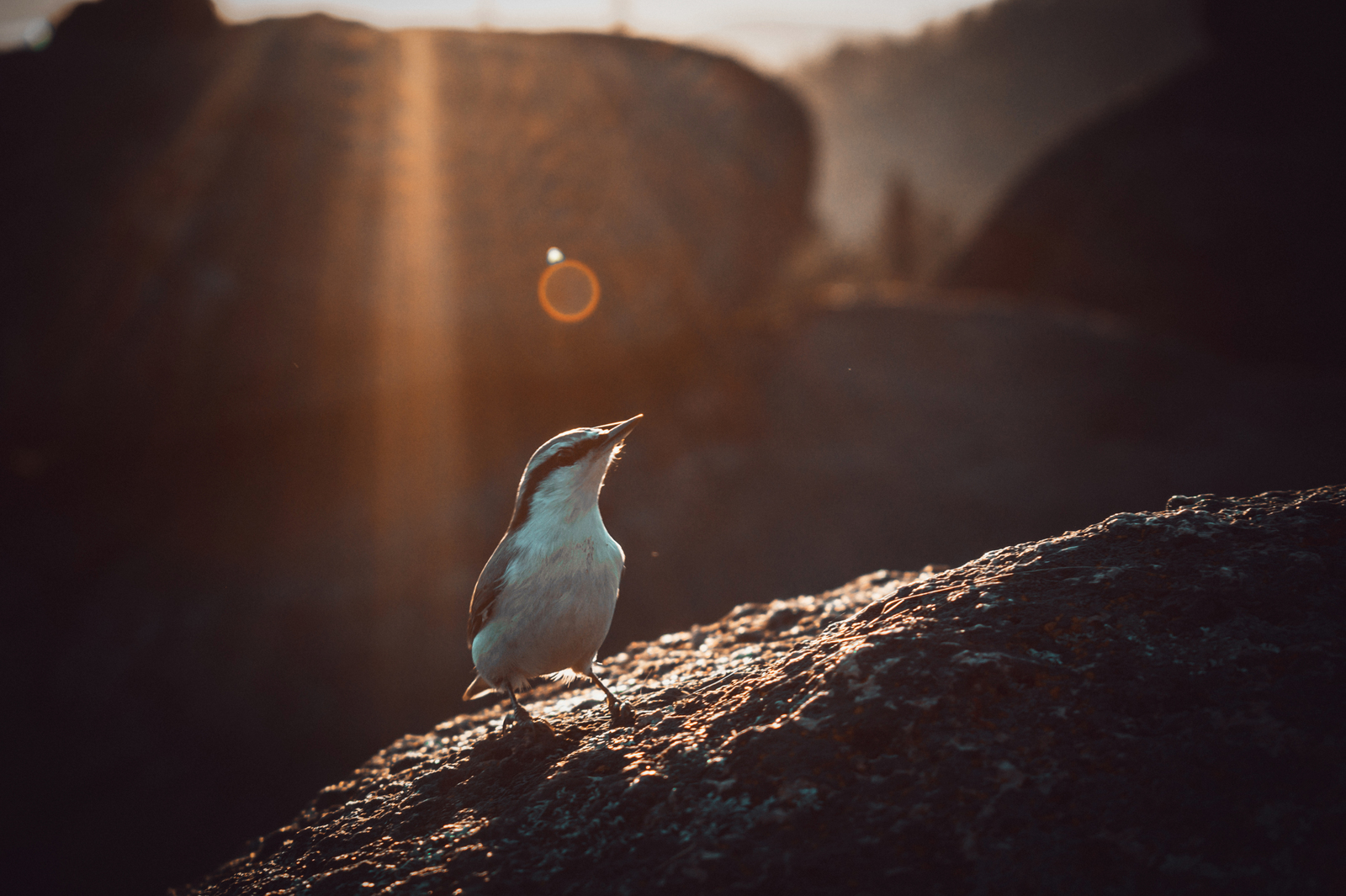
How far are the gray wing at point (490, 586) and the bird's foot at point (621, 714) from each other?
0.80m

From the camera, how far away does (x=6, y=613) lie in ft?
33.6

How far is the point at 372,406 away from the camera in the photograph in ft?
37.9

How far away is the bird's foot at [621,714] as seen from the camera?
2.91 meters

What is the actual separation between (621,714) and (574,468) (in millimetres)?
1118

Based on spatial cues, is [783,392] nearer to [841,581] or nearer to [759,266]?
[759,266]

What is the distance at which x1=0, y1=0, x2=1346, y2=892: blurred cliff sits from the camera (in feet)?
30.2

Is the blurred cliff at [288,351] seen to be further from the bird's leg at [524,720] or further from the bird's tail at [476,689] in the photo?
the bird's leg at [524,720]

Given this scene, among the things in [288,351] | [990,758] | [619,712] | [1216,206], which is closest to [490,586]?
[619,712]

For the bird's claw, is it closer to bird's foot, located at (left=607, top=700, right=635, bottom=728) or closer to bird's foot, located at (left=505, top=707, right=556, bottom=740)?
bird's foot, located at (left=505, top=707, right=556, bottom=740)

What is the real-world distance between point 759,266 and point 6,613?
13277mm

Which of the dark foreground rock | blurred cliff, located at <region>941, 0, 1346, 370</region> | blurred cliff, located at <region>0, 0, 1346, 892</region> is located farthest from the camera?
blurred cliff, located at <region>941, 0, 1346, 370</region>

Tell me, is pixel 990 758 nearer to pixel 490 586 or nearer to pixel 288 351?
pixel 490 586

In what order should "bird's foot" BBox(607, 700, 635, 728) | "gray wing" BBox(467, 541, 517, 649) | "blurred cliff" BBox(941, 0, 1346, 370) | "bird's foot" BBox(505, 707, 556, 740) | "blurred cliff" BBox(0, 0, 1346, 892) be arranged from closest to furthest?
"bird's foot" BBox(607, 700, 635, 728), "bird's foot" BBox(505, 707, 556, 740), "gray wing" BBox(467, 541, 517, 649), "blurred cliff" BBox(0, 0, 1346, 892), "blurred cliff" BBox(941, 0, 1346, 370)

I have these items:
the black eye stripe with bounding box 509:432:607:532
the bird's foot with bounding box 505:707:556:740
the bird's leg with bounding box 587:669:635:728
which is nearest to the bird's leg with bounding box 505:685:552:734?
the bird's foot with bounding box 505:707:556:740
